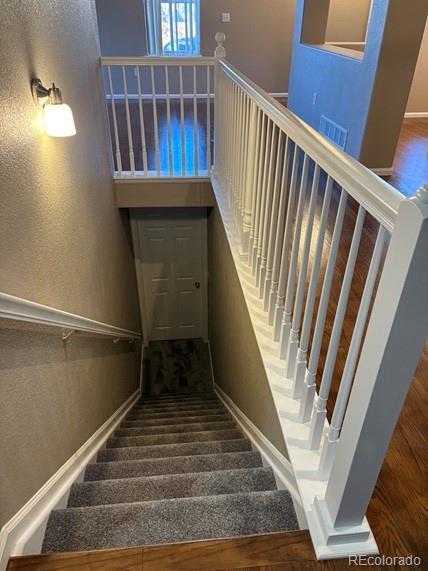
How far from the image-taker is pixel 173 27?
717cm

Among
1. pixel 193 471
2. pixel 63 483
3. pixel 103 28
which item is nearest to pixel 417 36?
pixel 193 471

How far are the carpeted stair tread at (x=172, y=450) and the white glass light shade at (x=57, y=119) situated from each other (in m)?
1.72

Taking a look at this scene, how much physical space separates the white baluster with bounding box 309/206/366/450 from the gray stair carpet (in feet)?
1.07

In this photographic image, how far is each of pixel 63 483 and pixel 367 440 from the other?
1.36m

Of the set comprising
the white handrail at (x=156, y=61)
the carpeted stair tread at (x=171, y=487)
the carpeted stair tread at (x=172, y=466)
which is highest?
the white handrail at (x=156, y=61)

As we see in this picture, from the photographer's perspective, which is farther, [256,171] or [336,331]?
[256,171]

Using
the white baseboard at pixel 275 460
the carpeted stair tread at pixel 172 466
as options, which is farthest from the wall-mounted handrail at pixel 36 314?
the white baseboard at pixel 275 460

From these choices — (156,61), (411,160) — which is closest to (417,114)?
(411,160)

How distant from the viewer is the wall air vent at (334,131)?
15.3 feet

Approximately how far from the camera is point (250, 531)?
4.71 feet

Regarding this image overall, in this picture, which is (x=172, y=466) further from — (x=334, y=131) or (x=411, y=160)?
(x=411, y=160)

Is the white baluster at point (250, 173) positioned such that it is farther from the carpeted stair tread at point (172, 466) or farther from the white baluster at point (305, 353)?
the carpeted stair tread at point (172, 466)

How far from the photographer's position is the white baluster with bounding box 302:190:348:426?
1122mm

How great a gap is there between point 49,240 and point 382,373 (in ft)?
5.23
